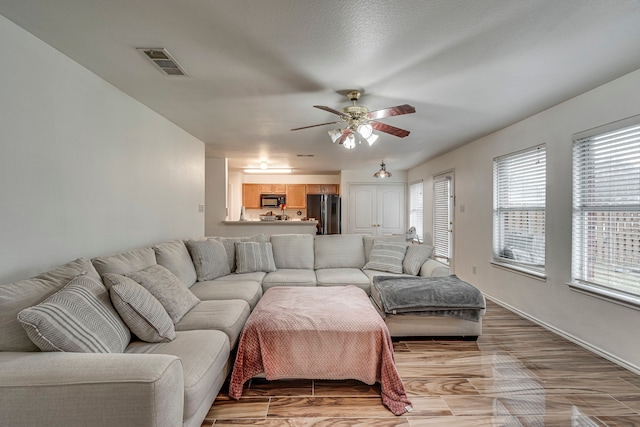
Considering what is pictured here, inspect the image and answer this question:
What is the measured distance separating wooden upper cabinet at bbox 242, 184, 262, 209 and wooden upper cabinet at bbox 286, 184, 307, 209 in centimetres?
87

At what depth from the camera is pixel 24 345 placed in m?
1.33

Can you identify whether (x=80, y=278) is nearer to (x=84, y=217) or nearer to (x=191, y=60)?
(x=84, y=217)

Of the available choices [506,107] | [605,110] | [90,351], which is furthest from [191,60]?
[605,110]

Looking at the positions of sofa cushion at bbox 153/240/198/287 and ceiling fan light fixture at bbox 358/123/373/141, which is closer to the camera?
ceiling fan light fixture at bbox 358/123/373/141

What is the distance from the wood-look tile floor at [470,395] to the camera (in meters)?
1.84

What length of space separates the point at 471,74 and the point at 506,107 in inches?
43.5

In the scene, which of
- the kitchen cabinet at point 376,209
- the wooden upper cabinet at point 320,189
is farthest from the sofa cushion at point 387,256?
the wooden upper cabinet at point 320,189

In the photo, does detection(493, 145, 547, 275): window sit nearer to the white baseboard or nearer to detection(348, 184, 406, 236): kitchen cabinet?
the white baseboard

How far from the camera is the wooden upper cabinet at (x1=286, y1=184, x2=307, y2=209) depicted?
859cm

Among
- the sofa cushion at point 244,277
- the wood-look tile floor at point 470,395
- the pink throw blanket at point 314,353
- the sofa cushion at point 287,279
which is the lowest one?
the wood-look tile floor at point 470,395

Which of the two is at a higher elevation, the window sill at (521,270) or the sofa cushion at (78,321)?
the sofa cushion at (78,321)

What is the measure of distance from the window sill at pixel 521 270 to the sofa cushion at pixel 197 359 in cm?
339

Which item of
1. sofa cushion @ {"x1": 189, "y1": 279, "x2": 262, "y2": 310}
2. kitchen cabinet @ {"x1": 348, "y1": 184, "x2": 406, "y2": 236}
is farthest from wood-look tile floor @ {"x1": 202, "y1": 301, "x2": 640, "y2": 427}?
kitchen cabinet @ {"x1": 348, "y1": 184, "x2": 406, "y2": 236}

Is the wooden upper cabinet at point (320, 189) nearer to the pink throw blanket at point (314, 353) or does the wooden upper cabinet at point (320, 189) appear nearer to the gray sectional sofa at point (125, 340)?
the gray sectional sofa at point (125, 340)
